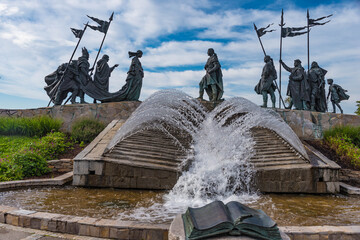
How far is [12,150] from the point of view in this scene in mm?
8969

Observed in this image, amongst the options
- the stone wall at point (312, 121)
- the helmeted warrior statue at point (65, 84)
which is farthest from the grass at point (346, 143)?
the helmeted warrior statue at point (65, 84)

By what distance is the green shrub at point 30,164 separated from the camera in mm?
7142

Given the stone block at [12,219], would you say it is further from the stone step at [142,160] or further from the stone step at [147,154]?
the stone step at [147,154]

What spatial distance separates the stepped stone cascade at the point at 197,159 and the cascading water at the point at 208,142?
3cm

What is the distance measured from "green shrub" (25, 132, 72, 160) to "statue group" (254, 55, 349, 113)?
9.47 metres

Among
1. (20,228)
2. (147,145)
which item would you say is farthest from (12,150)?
(20,228)

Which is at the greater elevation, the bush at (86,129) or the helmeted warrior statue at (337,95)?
the helmeted warrior statue at (337,95)

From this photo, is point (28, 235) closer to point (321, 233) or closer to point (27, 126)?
point (321, 233)

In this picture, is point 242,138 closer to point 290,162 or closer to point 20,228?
point 290,162

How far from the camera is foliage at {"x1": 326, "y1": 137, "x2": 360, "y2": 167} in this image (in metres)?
8.77

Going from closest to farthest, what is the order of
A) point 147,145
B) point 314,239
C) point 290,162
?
point 314,239 → point 290,162 → point 147,145

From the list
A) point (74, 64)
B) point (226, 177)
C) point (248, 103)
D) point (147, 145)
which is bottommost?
point (226, 177)

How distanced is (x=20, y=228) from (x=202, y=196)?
11.1 feet

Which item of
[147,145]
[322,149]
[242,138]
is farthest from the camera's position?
[322,149]
